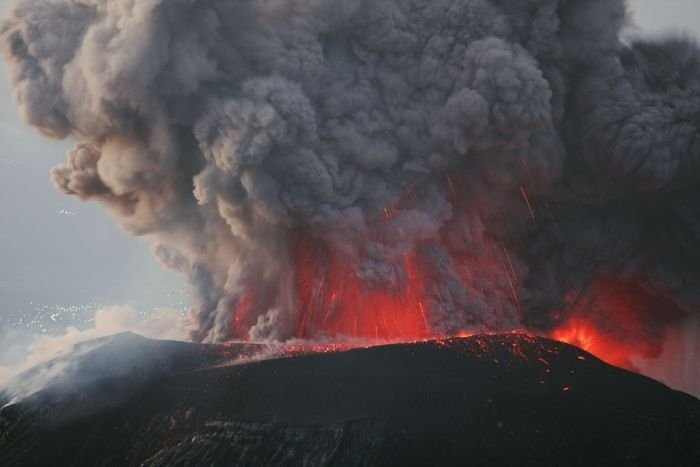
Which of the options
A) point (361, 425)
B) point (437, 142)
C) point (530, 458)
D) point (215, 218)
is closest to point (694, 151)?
point (437, 142)

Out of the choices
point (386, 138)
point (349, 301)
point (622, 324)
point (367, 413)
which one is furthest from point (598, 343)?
point (367, 413)

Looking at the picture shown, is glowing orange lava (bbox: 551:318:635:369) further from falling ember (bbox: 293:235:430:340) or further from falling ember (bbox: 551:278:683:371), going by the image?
falling ember (bbox: 293:235:430:340)

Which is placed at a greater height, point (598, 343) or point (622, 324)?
point (622, 324)

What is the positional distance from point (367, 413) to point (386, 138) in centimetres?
583

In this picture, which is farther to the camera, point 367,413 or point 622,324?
point 622,324

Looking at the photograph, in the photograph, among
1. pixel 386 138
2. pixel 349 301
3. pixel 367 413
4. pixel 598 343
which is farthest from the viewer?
pixel 598 343

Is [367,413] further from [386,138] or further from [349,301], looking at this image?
[386,138]

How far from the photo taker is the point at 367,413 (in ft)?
27.5

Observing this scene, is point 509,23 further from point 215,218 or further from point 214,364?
point 214,364

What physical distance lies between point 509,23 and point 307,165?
5422mm

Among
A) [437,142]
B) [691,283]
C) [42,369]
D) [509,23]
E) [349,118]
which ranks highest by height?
[509,23]

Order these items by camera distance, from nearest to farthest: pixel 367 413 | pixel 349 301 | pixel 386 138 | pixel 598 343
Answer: pixel 367 413 → pixel 386 138 → pixel 349 301 → pixel 598 343

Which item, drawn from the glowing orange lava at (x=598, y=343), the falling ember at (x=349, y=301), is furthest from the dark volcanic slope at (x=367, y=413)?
the glowing orange lava at (x=598, y=343)

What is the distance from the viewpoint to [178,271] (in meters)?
16.0
